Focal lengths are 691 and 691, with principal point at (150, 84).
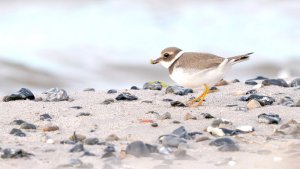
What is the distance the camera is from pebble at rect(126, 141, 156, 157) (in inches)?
189

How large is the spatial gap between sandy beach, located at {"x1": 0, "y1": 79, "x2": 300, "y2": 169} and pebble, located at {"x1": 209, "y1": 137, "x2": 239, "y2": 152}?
4 centimetres

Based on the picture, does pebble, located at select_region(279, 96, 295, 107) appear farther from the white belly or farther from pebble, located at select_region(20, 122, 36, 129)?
pebble, located at select_region(20, 122, 36, 129)

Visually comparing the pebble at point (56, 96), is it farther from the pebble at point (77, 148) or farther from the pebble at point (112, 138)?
the pebble at point (77, 148)

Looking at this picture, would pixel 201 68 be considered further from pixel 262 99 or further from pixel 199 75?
pixel 262 99

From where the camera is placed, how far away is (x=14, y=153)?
4762mm

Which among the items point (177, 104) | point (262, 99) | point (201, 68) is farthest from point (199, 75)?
point (262, 99)

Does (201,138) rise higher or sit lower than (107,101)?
lower

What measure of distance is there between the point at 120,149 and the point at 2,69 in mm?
8329

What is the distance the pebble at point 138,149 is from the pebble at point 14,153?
2.30ft

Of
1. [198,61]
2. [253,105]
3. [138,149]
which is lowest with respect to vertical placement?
[138,149]

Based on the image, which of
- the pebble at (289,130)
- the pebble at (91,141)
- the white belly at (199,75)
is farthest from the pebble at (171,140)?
the white belly at (199,75)

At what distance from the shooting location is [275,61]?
1352 centimetres

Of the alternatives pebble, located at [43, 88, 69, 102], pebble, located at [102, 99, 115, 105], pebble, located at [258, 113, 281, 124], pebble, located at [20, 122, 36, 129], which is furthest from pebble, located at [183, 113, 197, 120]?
pebble, located at [43, 88, 69, 102]

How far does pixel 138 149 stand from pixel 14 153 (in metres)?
0.85
